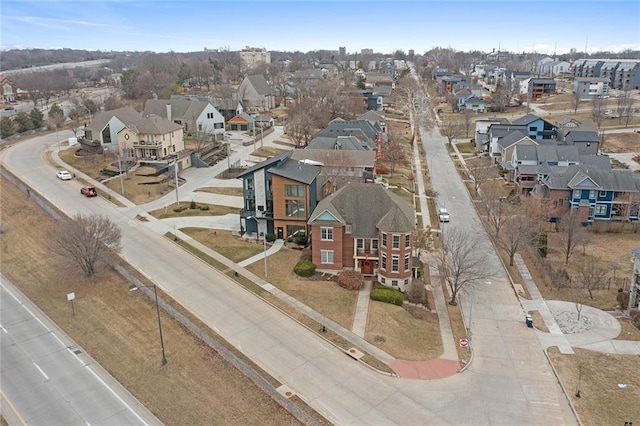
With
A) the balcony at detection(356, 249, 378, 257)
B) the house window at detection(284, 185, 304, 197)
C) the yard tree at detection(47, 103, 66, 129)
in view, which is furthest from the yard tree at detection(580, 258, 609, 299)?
the yard tree at detection(47, 103, 66, 129)

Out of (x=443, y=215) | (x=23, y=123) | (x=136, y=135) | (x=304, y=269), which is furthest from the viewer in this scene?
(x=23, y=123)

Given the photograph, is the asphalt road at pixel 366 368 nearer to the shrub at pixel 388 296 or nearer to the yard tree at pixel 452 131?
the shrub at pixel 388 296

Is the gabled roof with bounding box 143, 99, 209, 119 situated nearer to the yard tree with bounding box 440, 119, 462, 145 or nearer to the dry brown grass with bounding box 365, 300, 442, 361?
the yard tree with bounding box 440, 119, 462, 145

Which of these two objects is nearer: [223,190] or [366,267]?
[366,267]

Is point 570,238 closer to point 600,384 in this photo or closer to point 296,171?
point 600,384

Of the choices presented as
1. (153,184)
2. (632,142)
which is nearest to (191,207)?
(153,184)

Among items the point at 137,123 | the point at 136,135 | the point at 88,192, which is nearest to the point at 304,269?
the point at 88,192
